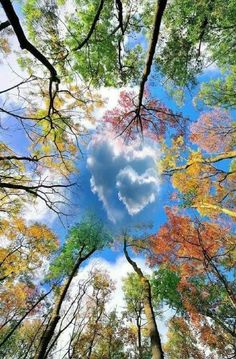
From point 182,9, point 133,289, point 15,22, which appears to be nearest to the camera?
point 15,22

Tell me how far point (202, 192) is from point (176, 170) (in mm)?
1826

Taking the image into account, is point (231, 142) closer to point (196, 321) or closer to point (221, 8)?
point (221, 8)

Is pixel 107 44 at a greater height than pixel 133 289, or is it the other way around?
pixel 133 289

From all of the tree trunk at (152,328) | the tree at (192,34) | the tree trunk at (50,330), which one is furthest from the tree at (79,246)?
the tree at (192,34)

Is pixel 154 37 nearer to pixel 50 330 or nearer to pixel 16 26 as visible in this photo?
pixel 16 26

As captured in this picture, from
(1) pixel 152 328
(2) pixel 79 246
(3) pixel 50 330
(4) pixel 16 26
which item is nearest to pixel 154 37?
(4) pixel 16 26

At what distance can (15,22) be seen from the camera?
3.64 m

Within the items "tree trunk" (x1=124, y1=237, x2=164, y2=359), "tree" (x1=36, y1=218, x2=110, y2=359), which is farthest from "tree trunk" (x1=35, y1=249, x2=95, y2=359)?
"tree trunk" (x1=124, y1=237, x2=164, y2=359)

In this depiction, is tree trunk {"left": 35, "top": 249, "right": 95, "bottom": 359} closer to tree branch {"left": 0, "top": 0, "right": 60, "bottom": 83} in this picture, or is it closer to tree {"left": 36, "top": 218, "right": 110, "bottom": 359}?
tree {"left": 36, "top": 218, "right": 110, "bottom": 359}

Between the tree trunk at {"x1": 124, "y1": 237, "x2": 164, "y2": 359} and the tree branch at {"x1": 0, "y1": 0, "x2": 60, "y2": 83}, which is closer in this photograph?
the tree branch at {"x1": 0, "y1": 0, "x2": 60, "y2": 83}

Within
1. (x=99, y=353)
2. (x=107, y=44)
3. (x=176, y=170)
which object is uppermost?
(x=99, y=353)

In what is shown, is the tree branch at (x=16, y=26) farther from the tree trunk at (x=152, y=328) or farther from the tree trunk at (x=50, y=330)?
the tree trunk at (x=152, y=328)

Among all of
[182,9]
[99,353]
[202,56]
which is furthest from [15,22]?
[99,353]

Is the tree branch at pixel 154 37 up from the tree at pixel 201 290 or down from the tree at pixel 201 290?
down
